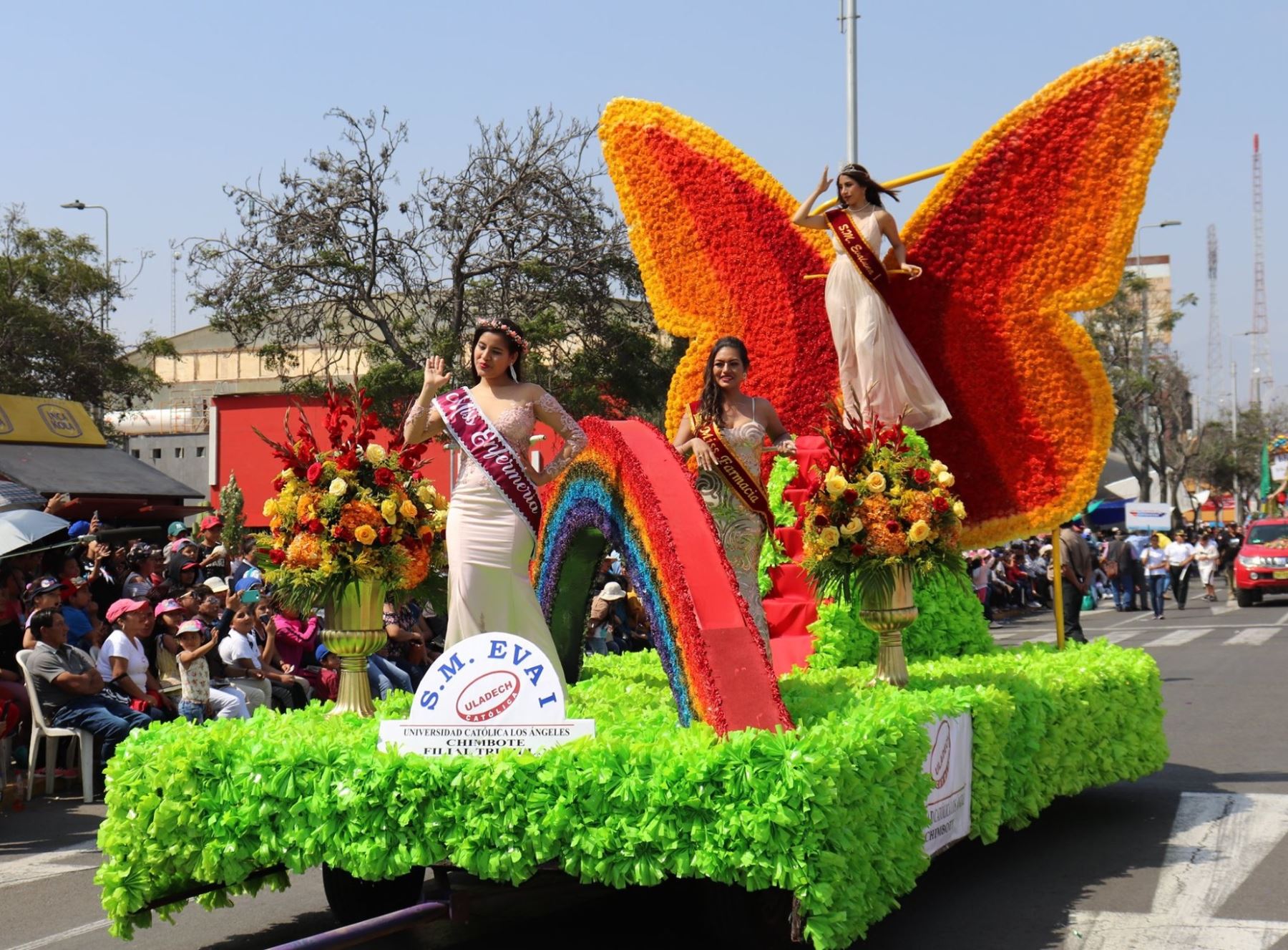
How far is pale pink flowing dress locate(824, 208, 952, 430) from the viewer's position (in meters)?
8.37

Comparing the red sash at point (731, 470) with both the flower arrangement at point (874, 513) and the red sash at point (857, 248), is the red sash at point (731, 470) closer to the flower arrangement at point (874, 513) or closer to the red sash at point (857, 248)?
the flower arrangement at point (874, 513)

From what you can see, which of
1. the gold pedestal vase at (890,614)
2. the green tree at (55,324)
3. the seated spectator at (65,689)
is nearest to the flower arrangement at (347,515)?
the gold pedestal vase at (890,614)

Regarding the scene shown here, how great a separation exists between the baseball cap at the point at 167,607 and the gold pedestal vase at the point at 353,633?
4617mm

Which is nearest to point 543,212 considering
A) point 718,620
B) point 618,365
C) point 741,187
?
point 618,365

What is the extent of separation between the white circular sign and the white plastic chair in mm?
4984

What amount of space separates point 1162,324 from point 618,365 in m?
26.2

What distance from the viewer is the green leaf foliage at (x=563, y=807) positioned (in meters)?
4.55

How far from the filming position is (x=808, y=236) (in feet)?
30.1

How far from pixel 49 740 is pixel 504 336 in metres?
5.08

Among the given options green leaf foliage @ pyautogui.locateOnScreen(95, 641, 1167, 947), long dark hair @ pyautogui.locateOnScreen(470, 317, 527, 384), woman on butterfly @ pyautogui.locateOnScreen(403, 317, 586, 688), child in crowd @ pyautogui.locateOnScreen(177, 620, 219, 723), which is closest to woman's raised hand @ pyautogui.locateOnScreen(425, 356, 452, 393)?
woman on butterfly @ pyautogui.locateOnScreen(403, 317, 586, 688)

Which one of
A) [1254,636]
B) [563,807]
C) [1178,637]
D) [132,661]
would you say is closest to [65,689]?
[132,661]

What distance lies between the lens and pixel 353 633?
615 centimetres

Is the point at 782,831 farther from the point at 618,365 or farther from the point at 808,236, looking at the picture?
the point at 618,365

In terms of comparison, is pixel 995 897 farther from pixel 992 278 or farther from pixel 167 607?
pixel 167 607
